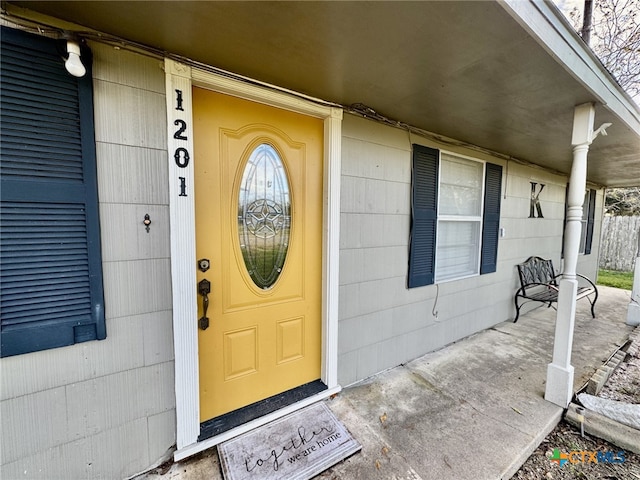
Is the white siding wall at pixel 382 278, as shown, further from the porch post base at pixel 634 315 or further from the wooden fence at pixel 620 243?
the wooden fence at pixel 620 243

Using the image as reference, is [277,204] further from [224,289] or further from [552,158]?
[552,158]

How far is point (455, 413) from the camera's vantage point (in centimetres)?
188

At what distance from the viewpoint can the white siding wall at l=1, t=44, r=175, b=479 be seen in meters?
1.18

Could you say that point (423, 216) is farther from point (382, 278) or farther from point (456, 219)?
point (382, 278)

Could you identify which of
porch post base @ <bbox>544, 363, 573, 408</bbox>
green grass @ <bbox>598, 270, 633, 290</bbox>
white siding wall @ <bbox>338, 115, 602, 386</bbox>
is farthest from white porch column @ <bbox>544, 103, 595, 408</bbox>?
green grass @ <bbox>598, 270, 633, 290</bbox>

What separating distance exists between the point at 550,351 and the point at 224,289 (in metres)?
3.27

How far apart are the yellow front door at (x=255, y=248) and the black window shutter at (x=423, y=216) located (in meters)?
0.94

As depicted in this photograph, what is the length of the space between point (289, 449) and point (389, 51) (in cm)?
216

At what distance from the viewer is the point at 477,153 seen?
293cm

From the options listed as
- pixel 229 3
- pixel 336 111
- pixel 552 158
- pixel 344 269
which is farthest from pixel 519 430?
pixel 552 158

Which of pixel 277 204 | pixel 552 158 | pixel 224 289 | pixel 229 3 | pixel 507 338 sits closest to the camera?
→ pixel 229 3

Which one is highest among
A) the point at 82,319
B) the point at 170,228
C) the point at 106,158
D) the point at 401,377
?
the point at 106,158

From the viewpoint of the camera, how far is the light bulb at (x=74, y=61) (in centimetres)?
108

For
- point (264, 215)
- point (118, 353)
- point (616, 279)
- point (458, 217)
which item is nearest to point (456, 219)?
point (458, 217)
